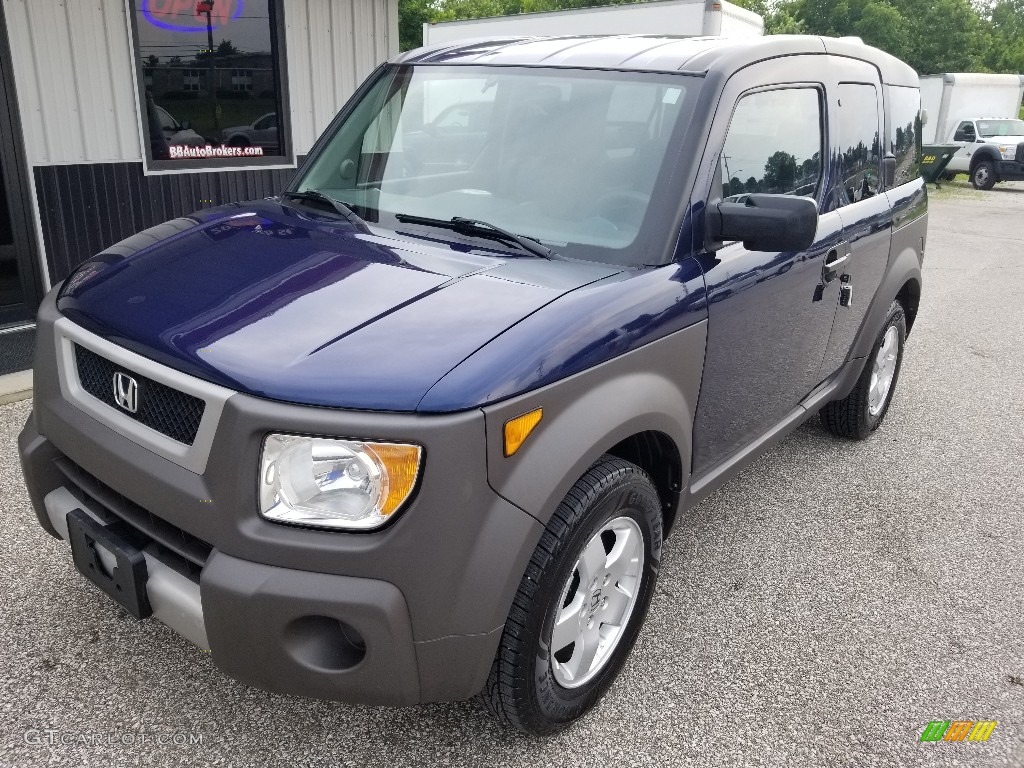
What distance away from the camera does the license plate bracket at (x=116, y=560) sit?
2066 millimetres

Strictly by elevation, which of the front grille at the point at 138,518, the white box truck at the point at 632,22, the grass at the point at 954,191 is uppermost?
the white box truck at the point at 632,22

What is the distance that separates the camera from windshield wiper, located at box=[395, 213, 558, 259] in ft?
8.23

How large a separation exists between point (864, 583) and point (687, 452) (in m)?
1.21

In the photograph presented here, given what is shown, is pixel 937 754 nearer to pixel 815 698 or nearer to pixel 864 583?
pixel 815 698

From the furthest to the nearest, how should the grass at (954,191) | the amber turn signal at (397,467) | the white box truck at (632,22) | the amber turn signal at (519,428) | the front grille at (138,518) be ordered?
the grass at (954,191) → the white box truck at (632,22) → the front grille at (138,518) → the amber turn signal at (519,428) → the amber turn signal at (397,467)

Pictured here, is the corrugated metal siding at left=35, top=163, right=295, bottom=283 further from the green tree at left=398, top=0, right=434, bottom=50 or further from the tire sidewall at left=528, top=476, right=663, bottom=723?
the green tree at left=398, top=0, right=434, bottom=50

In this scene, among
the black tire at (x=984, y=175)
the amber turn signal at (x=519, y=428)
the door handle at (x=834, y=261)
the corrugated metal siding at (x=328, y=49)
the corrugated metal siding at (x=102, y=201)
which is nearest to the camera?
the amber turn signal at (x=519, y=428)

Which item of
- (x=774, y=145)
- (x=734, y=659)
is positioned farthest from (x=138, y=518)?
(x=774, y=145)

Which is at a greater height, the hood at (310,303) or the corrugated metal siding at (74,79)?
the corrugated metal siding at (74,79)

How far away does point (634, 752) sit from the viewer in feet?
7.83

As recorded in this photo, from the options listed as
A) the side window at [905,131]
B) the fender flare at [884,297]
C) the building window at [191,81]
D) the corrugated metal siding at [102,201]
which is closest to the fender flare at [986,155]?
the side window at [905,131]

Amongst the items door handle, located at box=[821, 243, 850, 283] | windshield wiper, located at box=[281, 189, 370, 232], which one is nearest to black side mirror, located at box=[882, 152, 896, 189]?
door handle, located at box=[821, 243, 850, 283]

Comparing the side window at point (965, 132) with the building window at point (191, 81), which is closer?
the building window at point (191, 81)

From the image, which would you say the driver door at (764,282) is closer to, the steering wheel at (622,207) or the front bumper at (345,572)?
the steering wheel at (622,207)
